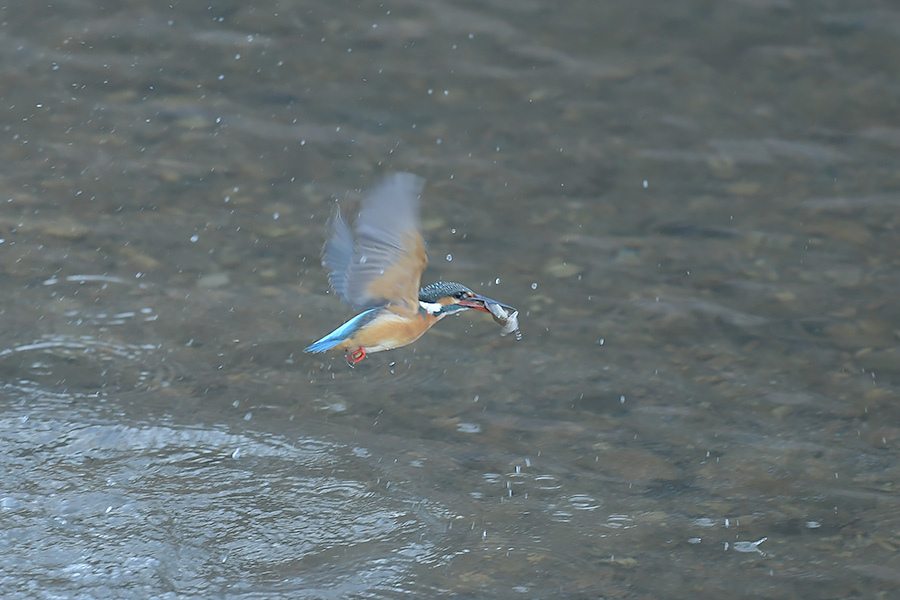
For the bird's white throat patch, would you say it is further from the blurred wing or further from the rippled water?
the rippled water

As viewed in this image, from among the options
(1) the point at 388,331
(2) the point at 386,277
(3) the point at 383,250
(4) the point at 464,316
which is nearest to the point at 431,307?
(1) the point at 388,331

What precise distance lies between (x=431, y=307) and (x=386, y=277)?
0.99ft

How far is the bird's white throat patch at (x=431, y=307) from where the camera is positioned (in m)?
4.12

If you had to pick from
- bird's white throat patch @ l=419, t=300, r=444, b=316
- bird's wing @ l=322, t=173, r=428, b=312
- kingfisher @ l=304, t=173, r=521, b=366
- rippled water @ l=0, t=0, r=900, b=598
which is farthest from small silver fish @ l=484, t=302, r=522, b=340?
rippled water @ l=0, t=0, r=900, b=598

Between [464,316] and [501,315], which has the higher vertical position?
[501,315]

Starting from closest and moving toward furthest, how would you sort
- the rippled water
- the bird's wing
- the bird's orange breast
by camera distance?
1. the bird's wing
2. the rippled water
3. the bird's orange breast

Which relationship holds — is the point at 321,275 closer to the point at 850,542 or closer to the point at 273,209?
the point at 273,209

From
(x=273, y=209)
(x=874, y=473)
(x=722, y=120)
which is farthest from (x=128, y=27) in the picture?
(x=874, y=473)

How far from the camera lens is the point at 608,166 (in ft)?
20.5

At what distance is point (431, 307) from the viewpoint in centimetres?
414

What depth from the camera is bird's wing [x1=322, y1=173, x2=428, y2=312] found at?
12.0 feet

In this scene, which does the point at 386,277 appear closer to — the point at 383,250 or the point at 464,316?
the point at 383,250

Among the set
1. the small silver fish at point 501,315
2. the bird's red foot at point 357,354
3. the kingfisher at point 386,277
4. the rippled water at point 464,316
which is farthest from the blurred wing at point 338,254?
the rippled water at point 464,316

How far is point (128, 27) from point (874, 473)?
528 centimetres
